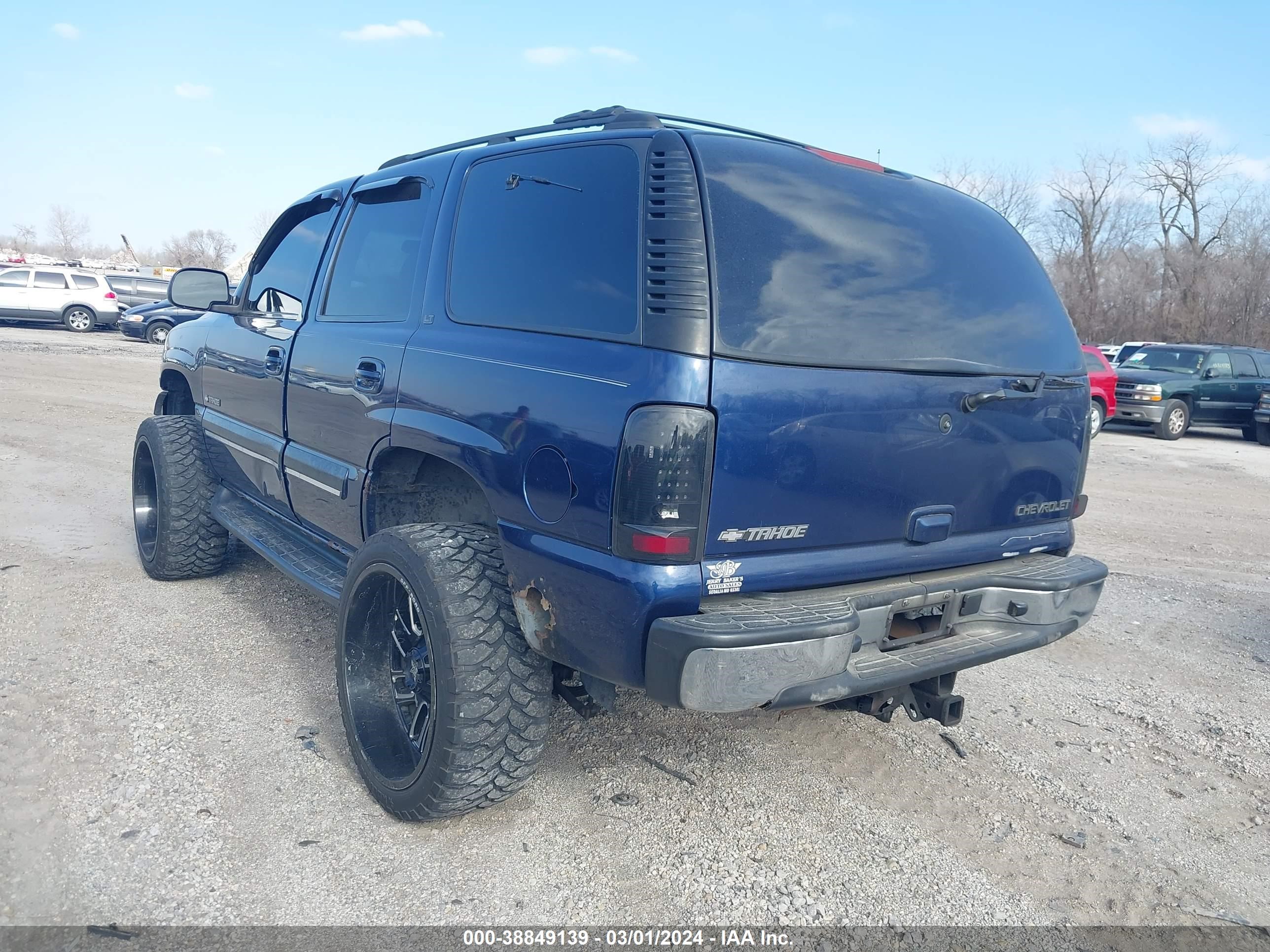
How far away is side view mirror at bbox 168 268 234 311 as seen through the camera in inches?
185

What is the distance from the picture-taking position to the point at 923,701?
120 inches

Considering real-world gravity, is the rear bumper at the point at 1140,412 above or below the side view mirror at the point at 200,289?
below

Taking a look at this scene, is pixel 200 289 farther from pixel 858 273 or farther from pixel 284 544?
pixel 858 273

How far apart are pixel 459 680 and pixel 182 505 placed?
2.90 m

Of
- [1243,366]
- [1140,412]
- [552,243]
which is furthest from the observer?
[1243,366]

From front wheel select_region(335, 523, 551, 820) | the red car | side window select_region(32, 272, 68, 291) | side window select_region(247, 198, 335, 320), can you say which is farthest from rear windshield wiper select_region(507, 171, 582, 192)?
side window select_region(32, 272, 68, 291)

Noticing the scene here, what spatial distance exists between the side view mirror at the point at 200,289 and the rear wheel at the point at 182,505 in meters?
0.68

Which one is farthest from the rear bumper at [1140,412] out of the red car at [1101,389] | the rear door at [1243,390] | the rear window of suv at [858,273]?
the rear window of suv at [858,273]

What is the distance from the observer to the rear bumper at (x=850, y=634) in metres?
2.27

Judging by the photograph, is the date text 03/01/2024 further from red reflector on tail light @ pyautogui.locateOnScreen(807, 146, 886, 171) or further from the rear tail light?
red reflector on tail light @ pyautogui.locateOnScreen(807, 146, 886, 171)

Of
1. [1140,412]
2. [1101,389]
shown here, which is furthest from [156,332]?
[1140,412]

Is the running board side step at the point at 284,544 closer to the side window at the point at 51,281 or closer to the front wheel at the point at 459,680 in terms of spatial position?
the front wheel at the point at 459,680

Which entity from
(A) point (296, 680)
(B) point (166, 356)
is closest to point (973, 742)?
(A) point (296, 680)

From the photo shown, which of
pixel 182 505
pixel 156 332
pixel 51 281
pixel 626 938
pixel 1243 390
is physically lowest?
pixel 626 938
